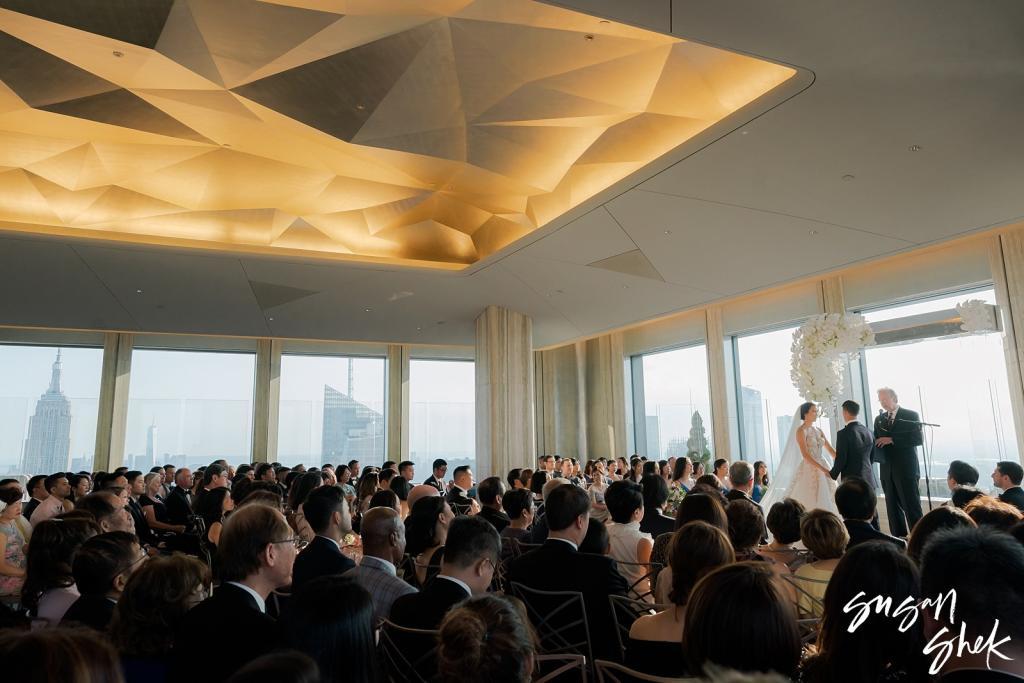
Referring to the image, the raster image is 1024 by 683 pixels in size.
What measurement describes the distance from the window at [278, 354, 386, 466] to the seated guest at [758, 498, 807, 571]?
1335 centimetres

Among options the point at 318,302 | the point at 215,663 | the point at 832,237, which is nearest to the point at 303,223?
the point at 318,302

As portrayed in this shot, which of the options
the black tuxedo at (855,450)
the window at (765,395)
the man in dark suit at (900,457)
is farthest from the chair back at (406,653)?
the window at (765,395)

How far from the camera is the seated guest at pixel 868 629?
5.49 ft

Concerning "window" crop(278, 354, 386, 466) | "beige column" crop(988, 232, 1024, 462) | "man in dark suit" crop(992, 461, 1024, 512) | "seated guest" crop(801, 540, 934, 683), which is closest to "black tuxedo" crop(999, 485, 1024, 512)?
"man in dark suit" crop(992, 461, 1024, 512)

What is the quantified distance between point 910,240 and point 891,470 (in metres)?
2.78

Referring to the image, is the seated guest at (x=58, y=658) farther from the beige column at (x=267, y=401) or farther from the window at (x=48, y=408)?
the window at (x=48, y=408)

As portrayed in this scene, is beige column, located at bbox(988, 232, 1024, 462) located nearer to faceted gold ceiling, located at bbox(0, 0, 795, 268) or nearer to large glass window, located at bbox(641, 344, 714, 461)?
faceted gold ceiling, located at bbox(0, 0, 795, 268)

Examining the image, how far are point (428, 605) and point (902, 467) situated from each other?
608 cm

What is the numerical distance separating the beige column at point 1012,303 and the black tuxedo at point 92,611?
10042 mm

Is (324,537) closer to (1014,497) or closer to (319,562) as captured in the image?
(319,562)

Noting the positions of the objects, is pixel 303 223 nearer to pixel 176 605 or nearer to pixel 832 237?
pixel 832 237

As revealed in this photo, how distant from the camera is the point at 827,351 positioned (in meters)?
7.18

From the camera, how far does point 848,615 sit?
1.72 meters

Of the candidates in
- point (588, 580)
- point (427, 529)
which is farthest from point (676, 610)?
point (427, 529)
